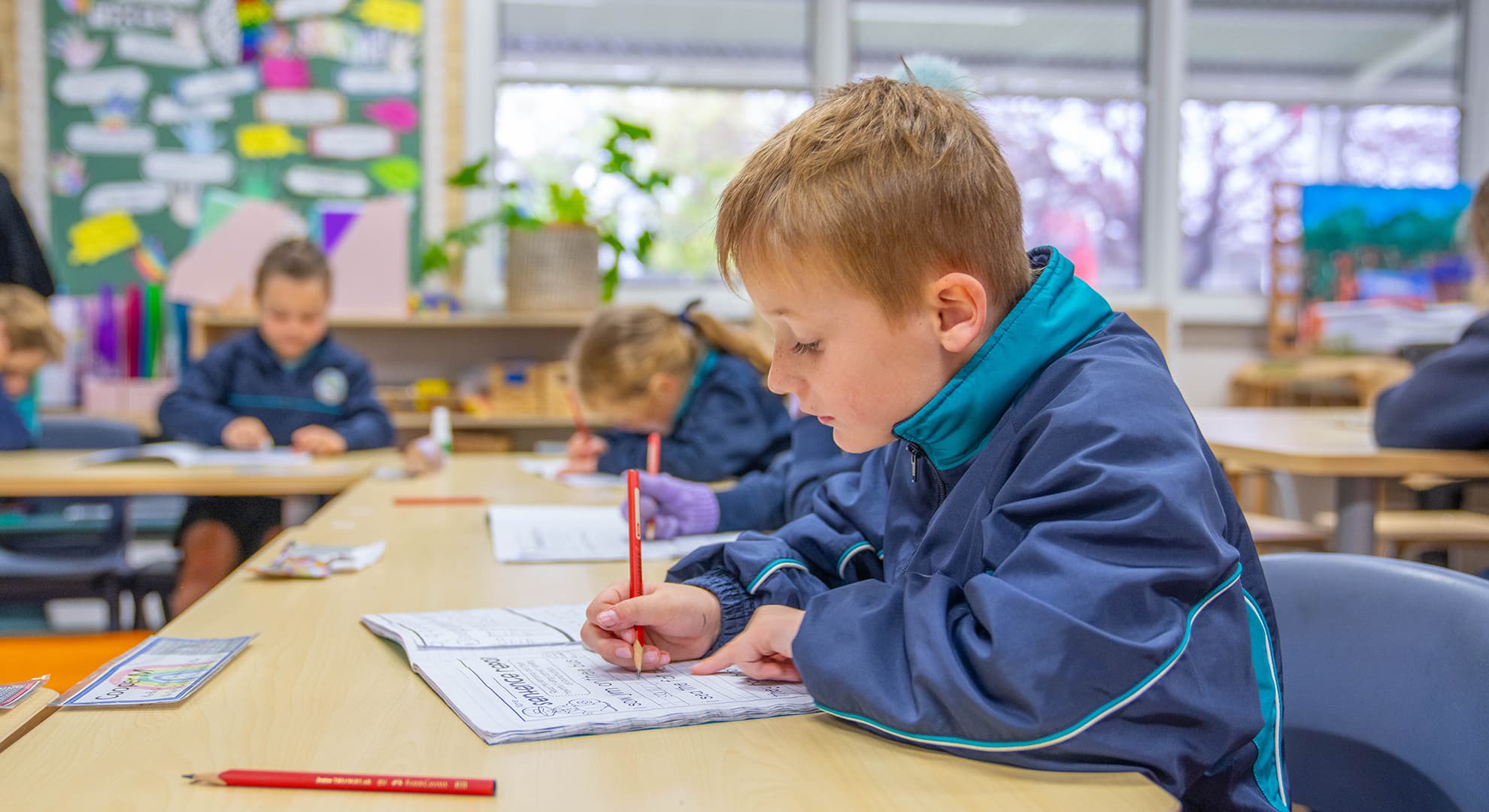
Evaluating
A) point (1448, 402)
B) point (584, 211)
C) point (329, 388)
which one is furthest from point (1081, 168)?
point (329, 388)

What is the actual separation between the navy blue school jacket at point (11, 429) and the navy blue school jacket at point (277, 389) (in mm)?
296

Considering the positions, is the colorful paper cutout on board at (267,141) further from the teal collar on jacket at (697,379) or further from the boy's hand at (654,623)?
the boy's hand at (654,623)

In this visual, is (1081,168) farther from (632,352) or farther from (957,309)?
(957,309)

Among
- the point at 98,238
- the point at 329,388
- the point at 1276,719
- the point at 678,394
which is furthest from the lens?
the point at 98,238

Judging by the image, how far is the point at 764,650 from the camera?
75 cm

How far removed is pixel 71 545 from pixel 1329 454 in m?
2.63

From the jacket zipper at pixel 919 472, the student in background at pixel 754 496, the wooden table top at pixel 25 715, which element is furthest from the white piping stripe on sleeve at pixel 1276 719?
the wooden table top at pixel 25 715

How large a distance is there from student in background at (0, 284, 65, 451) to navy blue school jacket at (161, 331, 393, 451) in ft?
1.03

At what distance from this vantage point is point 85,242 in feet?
13.1

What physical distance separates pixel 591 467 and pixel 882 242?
4.94 ft

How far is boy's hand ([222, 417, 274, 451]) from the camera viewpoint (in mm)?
2434

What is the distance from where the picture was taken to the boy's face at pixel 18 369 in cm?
275

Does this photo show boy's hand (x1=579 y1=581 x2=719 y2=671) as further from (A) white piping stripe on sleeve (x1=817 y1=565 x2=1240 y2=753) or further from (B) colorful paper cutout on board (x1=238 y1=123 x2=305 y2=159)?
(B) colorful paper cutout on board (x1=238 y1=123 x2=305 y2=159)

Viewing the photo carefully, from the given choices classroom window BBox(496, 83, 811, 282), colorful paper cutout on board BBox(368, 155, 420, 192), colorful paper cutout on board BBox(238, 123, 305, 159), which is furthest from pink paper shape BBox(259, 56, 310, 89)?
classroom window BBox(496, 83, 811, 282)
